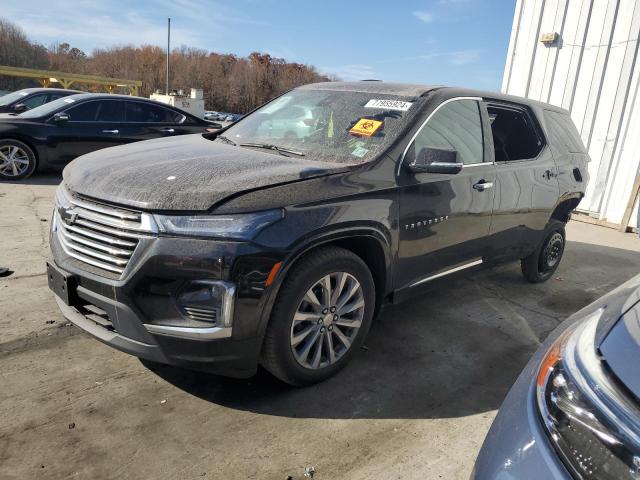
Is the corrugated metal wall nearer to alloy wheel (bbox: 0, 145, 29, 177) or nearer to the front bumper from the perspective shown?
the front bumper

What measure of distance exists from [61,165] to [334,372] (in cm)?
723

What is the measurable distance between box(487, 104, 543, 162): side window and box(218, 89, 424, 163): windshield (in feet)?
3.55

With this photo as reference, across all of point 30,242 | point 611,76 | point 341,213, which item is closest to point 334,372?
point 341,213

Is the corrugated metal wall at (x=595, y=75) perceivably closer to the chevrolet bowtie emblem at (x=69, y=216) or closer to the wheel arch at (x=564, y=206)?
the wheel arch at (x=564, y=206)

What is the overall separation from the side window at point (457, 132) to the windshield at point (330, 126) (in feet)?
0.54

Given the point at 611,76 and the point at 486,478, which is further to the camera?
the point at 611,76

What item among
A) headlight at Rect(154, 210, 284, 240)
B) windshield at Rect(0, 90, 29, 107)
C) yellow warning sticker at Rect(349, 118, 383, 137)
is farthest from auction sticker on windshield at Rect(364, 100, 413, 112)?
windshield at Rect(0, 90, 29, 107)

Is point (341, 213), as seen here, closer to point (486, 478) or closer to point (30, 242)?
point (486, 478)

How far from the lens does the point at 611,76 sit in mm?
8547

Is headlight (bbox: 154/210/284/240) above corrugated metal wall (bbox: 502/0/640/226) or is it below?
below

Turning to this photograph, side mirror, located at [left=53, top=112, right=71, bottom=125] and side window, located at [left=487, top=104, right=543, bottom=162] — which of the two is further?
side mirror, located at [left=53, top=112, right=71, bottom=125]

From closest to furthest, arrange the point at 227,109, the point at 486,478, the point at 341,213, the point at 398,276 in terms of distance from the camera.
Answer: the point at 486,478, the point at 341,213, the point at 398,276, the point at 227,109

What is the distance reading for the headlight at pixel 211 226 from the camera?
2.32 meters

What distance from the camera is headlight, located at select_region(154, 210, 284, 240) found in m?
2.32
